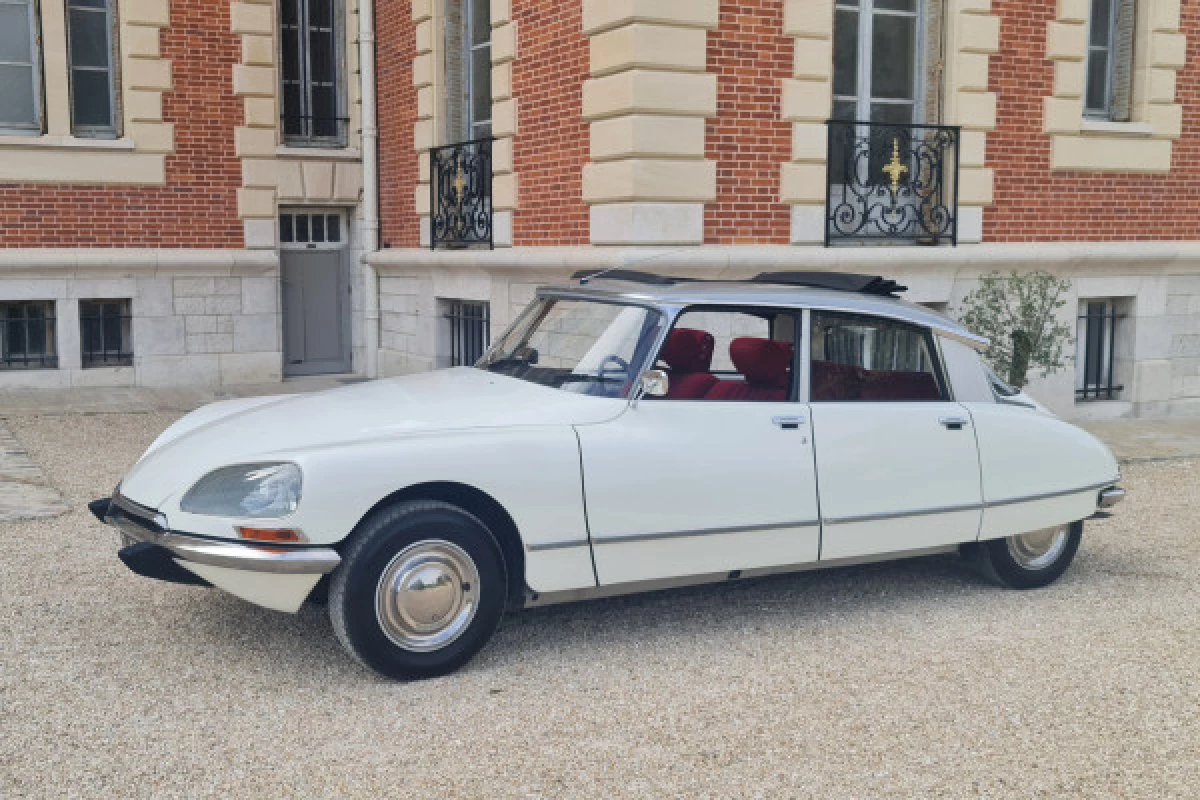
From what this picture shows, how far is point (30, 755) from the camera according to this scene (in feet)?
13.9

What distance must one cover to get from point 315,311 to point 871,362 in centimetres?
1048

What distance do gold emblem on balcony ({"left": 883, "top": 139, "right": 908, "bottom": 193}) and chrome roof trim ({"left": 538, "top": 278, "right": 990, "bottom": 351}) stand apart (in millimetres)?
5203

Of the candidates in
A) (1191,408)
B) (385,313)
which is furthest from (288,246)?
(1191,408)

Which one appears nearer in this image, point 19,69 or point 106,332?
point 19,69

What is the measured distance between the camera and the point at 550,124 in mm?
11031

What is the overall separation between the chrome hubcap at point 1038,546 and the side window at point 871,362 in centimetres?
88

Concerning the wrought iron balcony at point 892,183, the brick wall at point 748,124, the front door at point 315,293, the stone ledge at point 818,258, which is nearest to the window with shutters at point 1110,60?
the stone ledge at point 818,258

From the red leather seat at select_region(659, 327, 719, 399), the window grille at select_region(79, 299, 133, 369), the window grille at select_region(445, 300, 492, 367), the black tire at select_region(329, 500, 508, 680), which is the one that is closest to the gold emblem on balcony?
the window grille at select_region(445, 300, 492, 367)

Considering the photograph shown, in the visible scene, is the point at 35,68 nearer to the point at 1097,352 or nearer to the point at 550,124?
the point at 550,124

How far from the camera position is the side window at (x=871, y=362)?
5867 mm

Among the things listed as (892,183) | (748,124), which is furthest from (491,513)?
(892,183)

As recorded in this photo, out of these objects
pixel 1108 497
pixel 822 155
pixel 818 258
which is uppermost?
pixel 822 155

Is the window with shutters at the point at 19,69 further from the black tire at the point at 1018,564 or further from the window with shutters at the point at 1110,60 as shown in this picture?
the black tire at the point at 1018,564

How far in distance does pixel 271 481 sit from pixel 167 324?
10.1m
